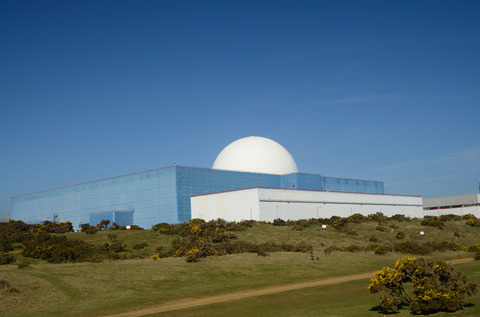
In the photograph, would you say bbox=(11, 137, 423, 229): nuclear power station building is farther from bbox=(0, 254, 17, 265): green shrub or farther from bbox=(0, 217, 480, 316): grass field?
bbox=(0, 254, 17, 265): green shrub

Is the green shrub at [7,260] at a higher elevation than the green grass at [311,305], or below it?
higher

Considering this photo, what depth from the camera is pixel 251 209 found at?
6172 centimetres

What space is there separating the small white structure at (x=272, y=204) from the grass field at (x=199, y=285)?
26991 mm

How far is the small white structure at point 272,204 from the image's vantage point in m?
62.0

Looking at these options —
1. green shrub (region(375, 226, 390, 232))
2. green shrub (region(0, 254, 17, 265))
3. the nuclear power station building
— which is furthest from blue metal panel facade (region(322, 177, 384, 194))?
green shrub (region(0, 254, 17, 265))

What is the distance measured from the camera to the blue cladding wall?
2630 inches

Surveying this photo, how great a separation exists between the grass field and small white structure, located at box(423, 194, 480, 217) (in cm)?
6460

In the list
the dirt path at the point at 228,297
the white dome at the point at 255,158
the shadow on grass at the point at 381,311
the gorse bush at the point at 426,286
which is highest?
the white dome at the point at 255,158

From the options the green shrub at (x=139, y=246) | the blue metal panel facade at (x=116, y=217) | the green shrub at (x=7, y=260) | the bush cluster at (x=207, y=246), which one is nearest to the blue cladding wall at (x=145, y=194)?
the blue metal panel facade at (x=116, y=217)

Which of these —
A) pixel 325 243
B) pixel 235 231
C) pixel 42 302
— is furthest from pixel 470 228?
pixel 42 302

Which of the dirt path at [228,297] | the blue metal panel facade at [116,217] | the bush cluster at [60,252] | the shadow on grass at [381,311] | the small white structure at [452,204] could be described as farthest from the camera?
the small white structure at [452,204]

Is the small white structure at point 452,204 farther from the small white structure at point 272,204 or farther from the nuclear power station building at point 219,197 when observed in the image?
the small white structure at point 272,204

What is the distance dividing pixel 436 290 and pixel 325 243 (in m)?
30.4

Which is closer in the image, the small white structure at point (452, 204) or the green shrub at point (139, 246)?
the green shrub at point (139, 246)
